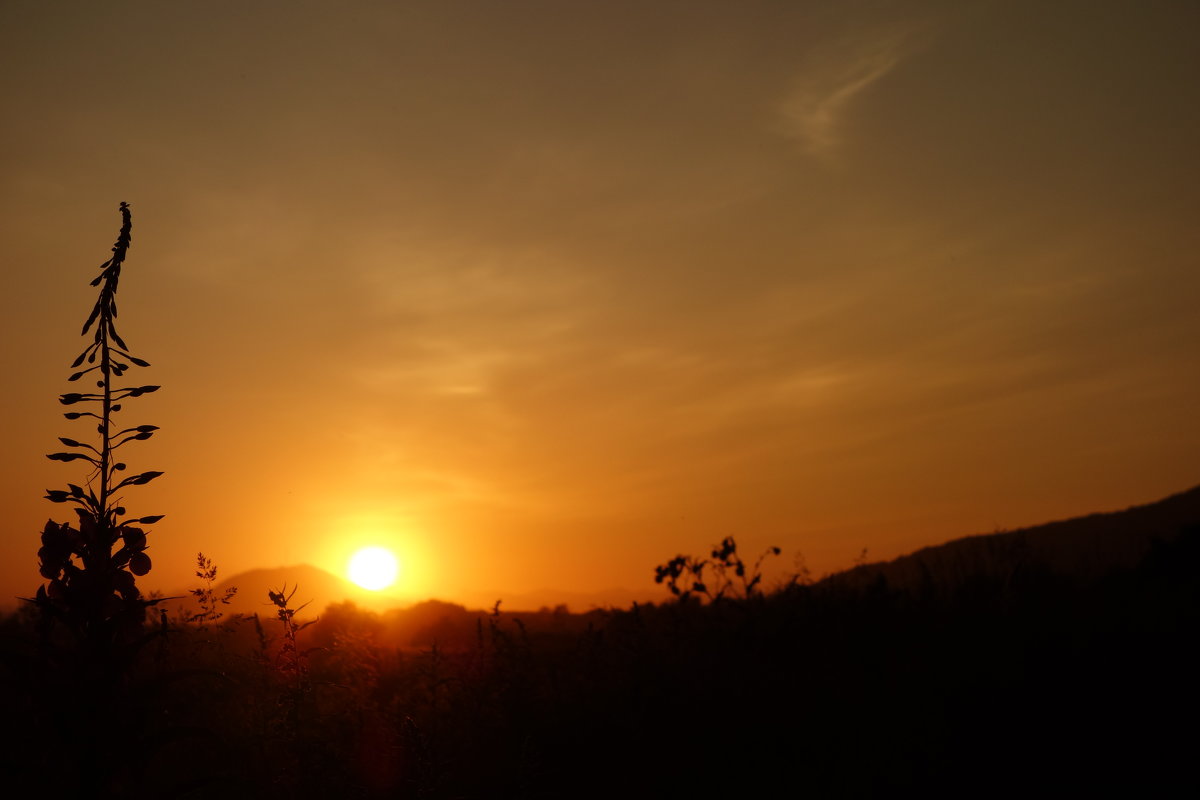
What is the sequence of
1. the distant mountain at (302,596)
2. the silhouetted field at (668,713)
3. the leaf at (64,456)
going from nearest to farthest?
the leaf at (64,456)
the silhouetted field at (668,713)
the distant mountain at (302,596)

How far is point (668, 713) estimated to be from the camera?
7.39 meters

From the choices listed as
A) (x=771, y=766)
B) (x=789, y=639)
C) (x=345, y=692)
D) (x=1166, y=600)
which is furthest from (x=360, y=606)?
(x=1166, y=600)

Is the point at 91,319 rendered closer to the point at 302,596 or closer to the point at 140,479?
the point at 140,479

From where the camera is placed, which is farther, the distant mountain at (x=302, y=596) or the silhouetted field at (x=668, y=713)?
the distant mountain at (x=302, y=596)

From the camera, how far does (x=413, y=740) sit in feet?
18.1

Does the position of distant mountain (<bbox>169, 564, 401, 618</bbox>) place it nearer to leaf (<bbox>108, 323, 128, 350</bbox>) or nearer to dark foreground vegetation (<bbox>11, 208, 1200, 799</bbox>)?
dark foreground vegetation (<bbox>11, 208, 1200, 799</bbox>)

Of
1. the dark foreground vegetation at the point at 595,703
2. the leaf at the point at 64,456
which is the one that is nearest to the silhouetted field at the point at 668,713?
the dark foreground vegetation at the point at 595,703

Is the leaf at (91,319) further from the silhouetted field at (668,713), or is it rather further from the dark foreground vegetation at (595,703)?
the silhouetted field at (668,713)

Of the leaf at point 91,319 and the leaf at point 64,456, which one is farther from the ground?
the leaf at point 91,319

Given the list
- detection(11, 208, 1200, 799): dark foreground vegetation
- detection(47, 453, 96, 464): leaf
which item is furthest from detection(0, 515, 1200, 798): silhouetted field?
detection(47, 453, 96, 464): leaf

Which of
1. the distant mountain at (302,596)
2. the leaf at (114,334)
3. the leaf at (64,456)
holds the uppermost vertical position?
the leaf at (114,334)

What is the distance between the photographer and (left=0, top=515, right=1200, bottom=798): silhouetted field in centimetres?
548

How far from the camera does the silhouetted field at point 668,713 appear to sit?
5480mm

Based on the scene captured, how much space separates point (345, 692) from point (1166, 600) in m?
8.20
